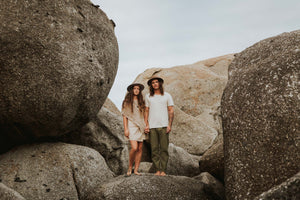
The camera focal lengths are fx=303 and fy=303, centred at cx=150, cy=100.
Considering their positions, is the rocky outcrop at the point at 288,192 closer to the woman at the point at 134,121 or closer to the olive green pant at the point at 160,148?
the olive green pant at the point at 160,148

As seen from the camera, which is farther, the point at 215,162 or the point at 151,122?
the point at 215,162

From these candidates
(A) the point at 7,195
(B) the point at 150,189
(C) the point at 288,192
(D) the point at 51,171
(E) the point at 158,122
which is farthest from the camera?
(E) the point at 158,122

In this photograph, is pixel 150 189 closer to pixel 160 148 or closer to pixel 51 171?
pixel 160 148

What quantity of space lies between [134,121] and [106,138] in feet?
7.94

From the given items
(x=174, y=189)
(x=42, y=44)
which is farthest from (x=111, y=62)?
(x=174, y=189)

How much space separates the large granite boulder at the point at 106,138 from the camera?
9133 millimetres

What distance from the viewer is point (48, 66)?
6863 millimetres

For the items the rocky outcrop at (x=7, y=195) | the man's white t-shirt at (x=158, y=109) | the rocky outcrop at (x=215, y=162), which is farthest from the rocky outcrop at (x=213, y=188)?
the rocky outcrop at (x=7, y=195)

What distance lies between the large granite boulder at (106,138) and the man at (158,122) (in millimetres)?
2445

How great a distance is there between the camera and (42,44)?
6824mm

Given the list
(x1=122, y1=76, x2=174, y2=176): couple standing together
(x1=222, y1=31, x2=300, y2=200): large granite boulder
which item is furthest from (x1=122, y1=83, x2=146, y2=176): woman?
(x1=222, y1=31, x2=300, y2=200): large granite boulder

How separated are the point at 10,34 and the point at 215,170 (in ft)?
19.6

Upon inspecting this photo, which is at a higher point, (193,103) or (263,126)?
(263,126)

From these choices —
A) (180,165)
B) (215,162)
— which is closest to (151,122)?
(215,162)
